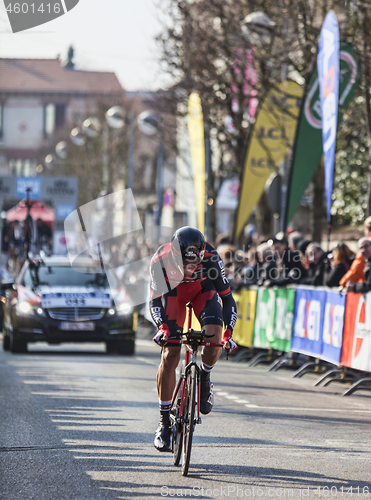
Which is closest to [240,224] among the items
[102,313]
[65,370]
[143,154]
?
[102,313]

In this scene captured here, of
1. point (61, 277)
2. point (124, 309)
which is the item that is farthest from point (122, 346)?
point (61, 277)

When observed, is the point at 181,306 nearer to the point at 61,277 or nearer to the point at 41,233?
the point at 61,277

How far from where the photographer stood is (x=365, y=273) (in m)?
12.5

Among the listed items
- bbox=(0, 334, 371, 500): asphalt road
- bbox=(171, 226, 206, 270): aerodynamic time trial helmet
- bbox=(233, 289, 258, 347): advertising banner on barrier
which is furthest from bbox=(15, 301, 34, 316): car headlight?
bbox=(171, 226, 206, 270): aerodynamic time trial helmet

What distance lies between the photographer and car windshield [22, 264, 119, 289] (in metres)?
17.1

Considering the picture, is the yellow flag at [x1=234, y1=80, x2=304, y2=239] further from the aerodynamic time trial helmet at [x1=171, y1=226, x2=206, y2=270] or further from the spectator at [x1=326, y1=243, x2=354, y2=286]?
the aerodynamic time trial helmet at [x1=171, y1=226, x2=206, y2=270]

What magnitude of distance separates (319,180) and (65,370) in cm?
914

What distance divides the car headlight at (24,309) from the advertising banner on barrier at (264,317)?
152 inches

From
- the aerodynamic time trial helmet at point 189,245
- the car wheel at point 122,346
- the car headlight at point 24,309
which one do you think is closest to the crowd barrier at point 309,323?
the car wheel at point 122,346

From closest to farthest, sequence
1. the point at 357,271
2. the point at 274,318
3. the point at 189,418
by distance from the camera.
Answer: the point at 189,418 < the point at 357,271 < the point at 274,318

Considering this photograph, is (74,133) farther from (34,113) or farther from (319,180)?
(34,113)

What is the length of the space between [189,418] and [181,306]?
1.02 m

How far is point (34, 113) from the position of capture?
9150cm

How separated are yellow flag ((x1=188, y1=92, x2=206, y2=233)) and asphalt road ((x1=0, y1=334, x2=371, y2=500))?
9.62m
